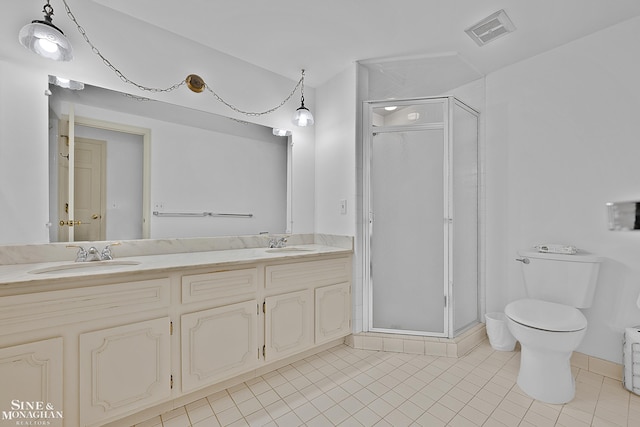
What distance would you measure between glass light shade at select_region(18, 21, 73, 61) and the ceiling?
1.44 ft

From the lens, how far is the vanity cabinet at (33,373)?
3.74 feet

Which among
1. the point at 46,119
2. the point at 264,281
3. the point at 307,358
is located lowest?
the point at 307,358

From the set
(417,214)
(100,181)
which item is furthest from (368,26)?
(100,181)

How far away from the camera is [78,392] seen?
4.19 feet

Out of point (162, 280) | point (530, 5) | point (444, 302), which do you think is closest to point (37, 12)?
point (162, 280)

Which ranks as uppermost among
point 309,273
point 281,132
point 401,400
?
point 281,132

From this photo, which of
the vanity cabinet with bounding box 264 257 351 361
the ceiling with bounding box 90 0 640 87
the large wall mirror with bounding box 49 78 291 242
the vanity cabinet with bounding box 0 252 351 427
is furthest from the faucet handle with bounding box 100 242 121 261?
the ceiling with bounding box 90 0 640 87

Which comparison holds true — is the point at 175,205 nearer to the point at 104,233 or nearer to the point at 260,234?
the point at 104,233

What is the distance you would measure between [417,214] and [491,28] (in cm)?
139

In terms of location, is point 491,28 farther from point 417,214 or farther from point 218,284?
point 218,284

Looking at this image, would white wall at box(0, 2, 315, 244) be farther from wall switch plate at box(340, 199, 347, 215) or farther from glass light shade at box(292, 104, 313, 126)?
wall switch plate at box(340, 199, 347, 215)

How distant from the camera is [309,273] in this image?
Result: 6.89 feet

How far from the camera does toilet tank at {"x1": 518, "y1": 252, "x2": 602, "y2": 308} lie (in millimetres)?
1884

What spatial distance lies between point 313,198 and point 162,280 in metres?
1.56
